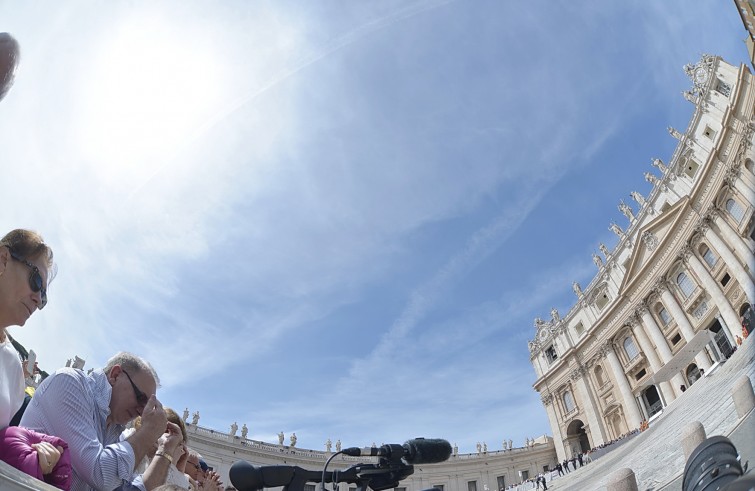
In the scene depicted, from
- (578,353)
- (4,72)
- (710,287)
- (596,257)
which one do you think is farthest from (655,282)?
(4,72)

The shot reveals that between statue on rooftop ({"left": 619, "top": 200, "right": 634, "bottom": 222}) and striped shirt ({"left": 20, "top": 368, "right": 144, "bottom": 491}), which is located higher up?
statue on rooftop ({"left": 619, "top": 200, "right": 634, "bottom": 222})

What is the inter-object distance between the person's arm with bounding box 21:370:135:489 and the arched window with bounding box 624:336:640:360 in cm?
4941

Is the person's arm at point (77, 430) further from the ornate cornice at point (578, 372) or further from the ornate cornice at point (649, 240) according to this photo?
the ornate cornice at point (578, 372)

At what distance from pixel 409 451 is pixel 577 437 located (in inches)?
2223

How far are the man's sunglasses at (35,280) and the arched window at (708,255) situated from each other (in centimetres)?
4573

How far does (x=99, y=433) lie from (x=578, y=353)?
2176 inches

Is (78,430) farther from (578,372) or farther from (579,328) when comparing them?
(579,328)

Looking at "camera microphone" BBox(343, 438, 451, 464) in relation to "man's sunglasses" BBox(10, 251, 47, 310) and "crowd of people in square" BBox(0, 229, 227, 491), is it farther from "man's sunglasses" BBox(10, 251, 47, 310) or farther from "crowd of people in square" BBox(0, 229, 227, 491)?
"man's sunglasses" BBox(10, 251, 47, 310)

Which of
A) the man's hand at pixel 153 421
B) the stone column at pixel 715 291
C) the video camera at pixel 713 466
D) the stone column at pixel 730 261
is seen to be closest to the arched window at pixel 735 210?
the stone column at pixel 730 261

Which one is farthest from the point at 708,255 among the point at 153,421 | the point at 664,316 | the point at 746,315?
the point at 153,421

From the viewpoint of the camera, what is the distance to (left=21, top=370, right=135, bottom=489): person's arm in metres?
2.01

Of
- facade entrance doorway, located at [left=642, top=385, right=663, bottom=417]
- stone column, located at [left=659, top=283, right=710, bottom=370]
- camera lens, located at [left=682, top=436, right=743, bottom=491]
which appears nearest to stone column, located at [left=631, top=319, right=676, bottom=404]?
facade entrance doorway, located at [left=642, top=385, right=663, bottom=417]

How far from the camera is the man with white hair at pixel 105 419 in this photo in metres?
2.03

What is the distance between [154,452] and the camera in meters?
2.79
